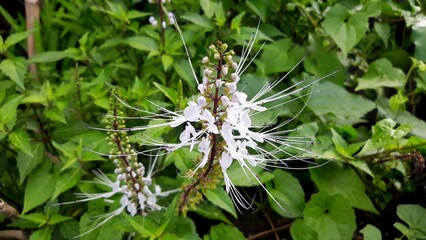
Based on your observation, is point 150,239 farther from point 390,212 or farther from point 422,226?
point 390,212

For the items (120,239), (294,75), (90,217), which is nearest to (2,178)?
(90,217)

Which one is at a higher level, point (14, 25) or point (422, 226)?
point (14, 25)

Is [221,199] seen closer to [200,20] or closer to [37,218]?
[37,218]

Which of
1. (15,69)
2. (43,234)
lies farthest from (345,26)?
(43,234)

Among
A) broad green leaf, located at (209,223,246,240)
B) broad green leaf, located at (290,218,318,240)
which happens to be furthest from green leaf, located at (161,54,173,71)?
broad green leaf, located at (290,218,318,240)

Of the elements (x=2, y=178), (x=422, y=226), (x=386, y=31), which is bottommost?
(x=422, y=226)

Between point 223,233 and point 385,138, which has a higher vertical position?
point 385,138
